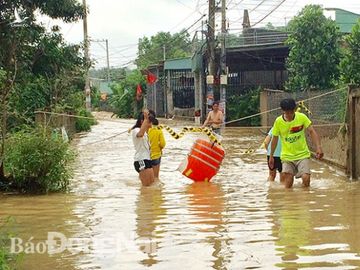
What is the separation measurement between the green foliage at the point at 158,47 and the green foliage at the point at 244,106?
3432cm

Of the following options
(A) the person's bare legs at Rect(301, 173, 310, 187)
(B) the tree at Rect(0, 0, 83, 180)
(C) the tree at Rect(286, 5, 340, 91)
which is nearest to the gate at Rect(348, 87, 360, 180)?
(A) the person's bare legs at Rect(301, 173, 310, 187)

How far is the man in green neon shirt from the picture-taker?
9086 millimetres

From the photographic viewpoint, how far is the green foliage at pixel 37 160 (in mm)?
9195

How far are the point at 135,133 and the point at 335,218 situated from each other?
14.0 ft

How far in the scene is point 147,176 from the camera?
34.2ft

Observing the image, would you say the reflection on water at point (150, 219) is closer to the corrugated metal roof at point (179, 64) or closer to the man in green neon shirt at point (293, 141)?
the man in green neon shirt at point (293, 141)

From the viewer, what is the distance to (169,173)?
12.8 meters

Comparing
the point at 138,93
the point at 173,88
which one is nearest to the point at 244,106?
the point at 173,88

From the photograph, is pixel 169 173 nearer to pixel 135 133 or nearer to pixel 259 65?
pixel 135 133

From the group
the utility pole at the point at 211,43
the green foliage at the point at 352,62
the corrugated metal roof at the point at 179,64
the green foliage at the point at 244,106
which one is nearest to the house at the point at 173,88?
the corrugated metal roof at the point at 179,64

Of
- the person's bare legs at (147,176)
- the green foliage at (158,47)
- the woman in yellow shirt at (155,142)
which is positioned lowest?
the person's bare legs at (147,176)

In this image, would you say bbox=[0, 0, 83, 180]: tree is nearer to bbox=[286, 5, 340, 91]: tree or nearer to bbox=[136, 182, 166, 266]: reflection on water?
bbox=[136, 182, 166, 266]: reflection on water

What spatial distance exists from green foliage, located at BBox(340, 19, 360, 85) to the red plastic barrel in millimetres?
7572

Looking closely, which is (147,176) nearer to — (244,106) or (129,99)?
(244,106)
